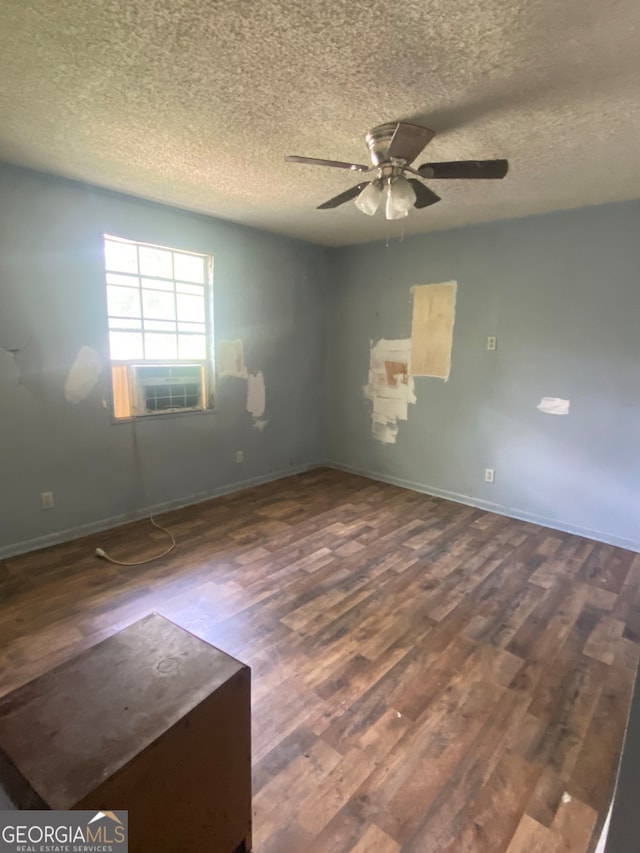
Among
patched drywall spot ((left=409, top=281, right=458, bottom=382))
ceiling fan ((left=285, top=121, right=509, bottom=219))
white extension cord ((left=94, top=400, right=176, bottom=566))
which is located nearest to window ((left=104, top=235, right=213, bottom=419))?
white extension cord ((left=94, top=400, right=176, bottom=566))

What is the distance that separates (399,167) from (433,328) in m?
2.16

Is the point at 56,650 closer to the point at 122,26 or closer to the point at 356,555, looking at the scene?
the point at 356,555

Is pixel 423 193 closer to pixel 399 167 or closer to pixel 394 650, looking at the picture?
pixel 399 167

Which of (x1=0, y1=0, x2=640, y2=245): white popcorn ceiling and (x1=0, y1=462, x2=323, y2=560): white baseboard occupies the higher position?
(x1=0, y1=0, x2=640, y2=245): white popcorn ceiling

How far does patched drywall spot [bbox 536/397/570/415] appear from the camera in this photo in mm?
3414

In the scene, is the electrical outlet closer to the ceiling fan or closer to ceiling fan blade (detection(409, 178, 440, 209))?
the ceiling fan

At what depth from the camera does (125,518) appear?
11.2 ft

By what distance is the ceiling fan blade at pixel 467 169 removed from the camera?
1866mm

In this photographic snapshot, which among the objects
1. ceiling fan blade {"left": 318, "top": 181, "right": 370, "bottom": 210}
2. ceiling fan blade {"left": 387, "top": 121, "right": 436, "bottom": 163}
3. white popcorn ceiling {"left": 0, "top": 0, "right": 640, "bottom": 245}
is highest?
white popcorn ceiling {"left": 0, "top": 0, "right": 640, "bottom": 245}

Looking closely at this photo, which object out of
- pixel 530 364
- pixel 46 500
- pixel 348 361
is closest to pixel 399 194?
pixel 530 364

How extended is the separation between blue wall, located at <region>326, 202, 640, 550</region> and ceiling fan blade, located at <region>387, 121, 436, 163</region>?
Answer: 6.18ft

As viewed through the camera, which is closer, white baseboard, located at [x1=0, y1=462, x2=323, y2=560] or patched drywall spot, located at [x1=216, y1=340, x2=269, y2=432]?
white baseboard, located at [x1=0, y1=462, x2=323, y2=560]

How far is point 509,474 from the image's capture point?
3.76 metres

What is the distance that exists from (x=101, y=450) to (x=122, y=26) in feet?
8.44
